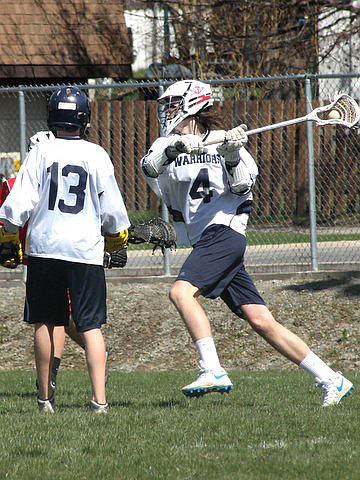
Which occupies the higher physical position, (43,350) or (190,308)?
(190,308)

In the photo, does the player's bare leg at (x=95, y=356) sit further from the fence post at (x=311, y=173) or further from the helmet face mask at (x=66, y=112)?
the fence post at (x=311, y=173)

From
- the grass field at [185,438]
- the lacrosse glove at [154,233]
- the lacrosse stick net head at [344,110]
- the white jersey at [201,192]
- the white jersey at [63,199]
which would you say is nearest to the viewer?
the grass field at [185,438]

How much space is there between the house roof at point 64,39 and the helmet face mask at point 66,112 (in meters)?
15.3

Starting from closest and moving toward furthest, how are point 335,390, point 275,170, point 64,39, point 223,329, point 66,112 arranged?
1. point 66,112
2. point 335,390
3. point 223,329
4. point 275,170
5. point 64,39

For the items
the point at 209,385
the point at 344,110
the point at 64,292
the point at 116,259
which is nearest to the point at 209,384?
the point at 209,385

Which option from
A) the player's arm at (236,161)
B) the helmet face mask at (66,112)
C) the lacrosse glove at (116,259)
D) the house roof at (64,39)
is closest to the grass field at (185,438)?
the lacrosse glove at (116,259)

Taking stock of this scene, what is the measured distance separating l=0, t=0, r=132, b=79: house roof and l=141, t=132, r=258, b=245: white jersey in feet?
50.1

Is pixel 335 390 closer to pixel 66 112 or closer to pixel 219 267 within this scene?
→ pixel 219 267

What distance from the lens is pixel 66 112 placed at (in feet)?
22.9

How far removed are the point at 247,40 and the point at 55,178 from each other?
14.7 m

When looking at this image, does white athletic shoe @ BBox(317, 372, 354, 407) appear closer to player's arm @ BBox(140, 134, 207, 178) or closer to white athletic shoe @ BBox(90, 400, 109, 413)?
white athletic shoe @ BBox(90, 400, 109, 413)

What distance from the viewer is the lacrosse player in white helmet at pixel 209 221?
23.5ft

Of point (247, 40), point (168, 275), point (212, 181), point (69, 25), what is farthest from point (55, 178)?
point (69, 25)

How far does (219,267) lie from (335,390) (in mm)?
1054
